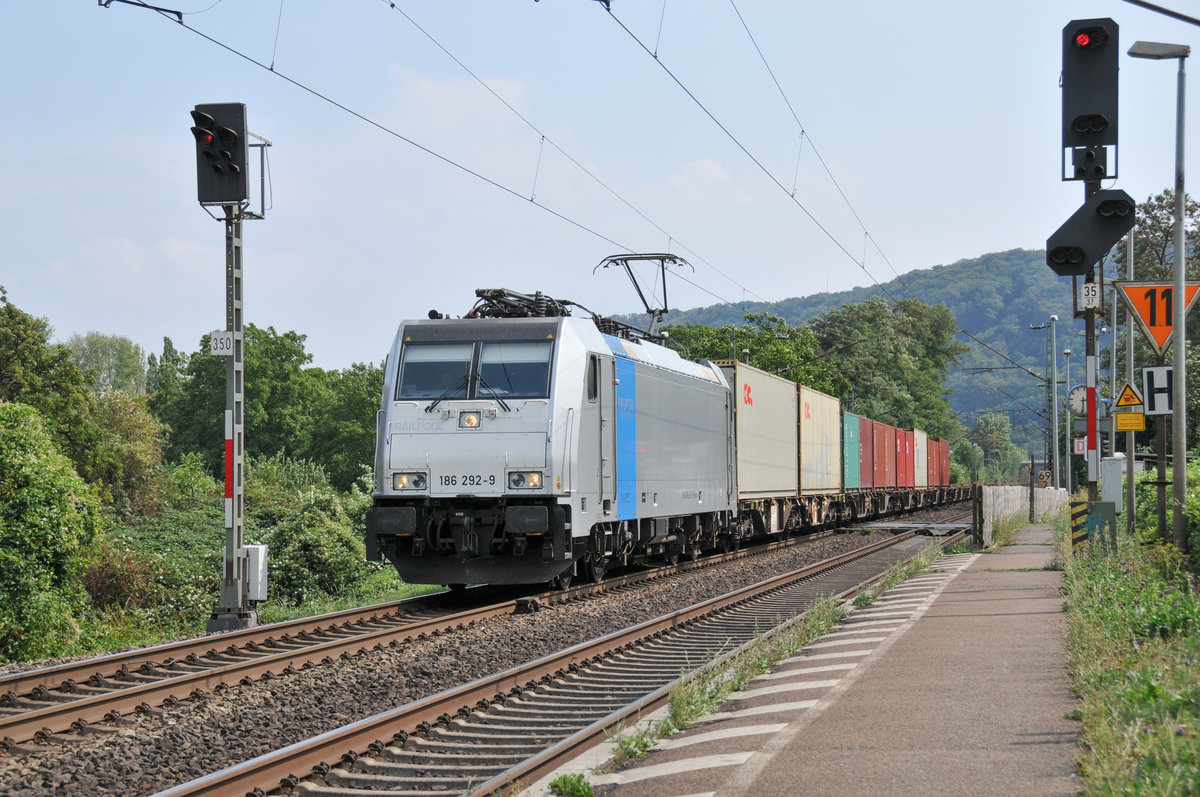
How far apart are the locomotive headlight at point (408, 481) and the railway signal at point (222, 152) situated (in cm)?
379

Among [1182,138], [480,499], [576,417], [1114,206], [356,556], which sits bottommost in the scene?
[356,556]

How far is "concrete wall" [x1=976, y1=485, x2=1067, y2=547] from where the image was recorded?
25344mm

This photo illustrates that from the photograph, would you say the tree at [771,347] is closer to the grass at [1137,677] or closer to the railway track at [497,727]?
the grass at [1137,677]

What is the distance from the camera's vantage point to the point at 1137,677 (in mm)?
6926

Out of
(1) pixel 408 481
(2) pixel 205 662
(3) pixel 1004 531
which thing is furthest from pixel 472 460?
(3) pixel 1004 531

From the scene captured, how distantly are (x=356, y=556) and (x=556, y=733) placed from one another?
64.3ft

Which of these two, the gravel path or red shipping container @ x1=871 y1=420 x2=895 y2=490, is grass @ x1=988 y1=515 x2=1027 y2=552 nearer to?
red shipping container @ x1=871 y1=420 x2=895 y2=490

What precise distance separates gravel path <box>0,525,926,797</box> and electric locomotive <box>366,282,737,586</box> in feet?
3.62

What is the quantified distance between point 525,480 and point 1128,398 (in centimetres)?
1050

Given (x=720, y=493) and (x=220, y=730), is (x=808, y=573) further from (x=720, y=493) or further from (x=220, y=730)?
(x=220, y=730)

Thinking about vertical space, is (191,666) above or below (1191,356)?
below

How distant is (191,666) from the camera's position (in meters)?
10.4

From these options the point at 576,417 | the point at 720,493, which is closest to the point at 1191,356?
the point at 720,493

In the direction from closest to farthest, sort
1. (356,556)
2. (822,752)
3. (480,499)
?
(822,752)
(480,499)
(356,556)
